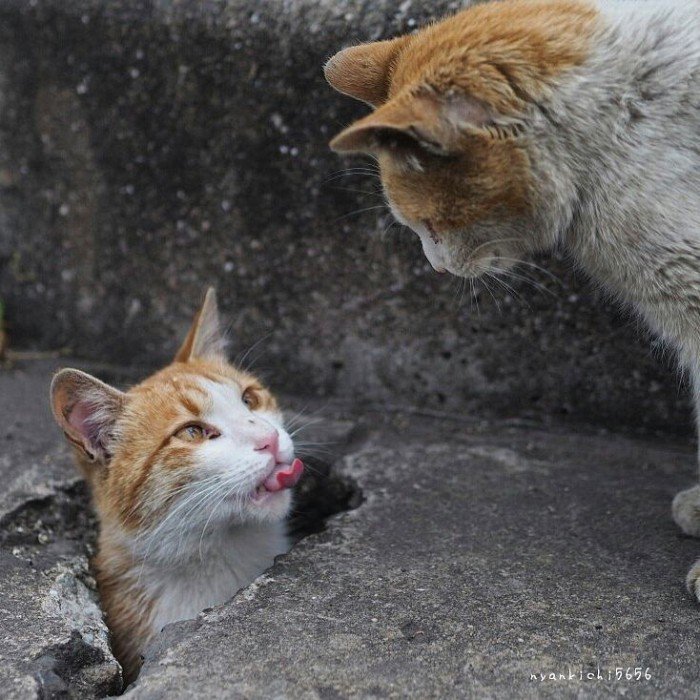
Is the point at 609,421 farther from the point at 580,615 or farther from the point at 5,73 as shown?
the point at 5,73

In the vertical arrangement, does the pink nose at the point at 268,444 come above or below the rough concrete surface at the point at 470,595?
above

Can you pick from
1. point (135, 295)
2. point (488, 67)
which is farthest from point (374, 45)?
point (135, 295)

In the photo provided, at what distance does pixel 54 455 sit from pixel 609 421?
2.09m

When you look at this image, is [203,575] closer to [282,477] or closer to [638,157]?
[282,477]

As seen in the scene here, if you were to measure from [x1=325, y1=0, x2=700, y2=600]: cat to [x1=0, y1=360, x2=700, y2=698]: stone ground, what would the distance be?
1.07 ft

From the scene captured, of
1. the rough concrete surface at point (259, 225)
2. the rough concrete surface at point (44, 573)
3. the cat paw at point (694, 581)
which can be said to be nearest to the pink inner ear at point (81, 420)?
the rough concrete surface at point (44, 573)

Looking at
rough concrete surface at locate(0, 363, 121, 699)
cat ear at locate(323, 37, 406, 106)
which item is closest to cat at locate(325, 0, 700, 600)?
cat ear at locate(323, 37, 406, 106)

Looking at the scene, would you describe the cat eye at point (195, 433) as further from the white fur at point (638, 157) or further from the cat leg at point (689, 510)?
the cat leg at point (689, 510)

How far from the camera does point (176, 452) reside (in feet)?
8.27

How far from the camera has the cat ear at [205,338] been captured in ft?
9.98

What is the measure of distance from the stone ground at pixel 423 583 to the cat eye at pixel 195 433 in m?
0.44

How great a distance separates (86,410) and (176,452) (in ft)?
1.07

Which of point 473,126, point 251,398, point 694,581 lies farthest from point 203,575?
point 473,126

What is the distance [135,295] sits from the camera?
3.96 m
